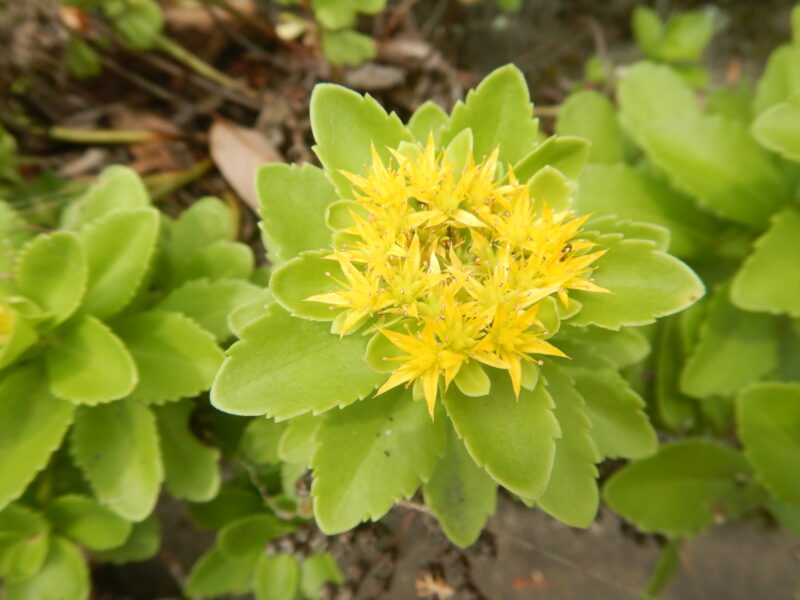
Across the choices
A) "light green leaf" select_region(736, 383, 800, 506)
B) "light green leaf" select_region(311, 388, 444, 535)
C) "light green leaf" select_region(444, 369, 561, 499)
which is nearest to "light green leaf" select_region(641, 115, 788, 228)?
"light green leaf" select_region(736, 383, 800, 506)

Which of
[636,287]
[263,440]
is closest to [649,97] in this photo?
[636,287]

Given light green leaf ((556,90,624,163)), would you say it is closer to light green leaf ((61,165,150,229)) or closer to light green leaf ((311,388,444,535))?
light green leaf ((311,388,444,535))

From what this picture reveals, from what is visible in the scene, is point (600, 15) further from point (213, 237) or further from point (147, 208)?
point (147, 208)

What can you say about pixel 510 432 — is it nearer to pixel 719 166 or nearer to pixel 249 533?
pixel 249 533

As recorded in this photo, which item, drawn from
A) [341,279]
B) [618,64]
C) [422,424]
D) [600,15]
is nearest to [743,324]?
[422,424]

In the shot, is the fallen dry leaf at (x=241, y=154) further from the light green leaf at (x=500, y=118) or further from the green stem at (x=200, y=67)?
the light green leaf at (x=500, y=118)
